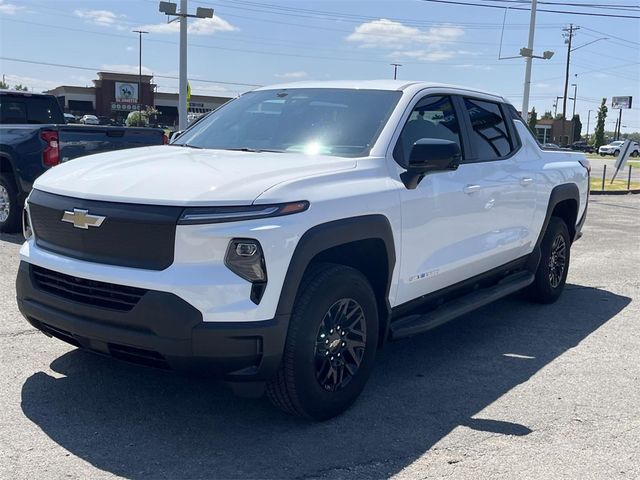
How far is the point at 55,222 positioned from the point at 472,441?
2529mm

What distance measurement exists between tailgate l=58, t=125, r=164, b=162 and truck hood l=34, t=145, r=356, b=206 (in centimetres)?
451

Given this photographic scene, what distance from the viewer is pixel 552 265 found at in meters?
6.81

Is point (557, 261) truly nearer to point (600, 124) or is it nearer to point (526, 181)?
point (526, 181)

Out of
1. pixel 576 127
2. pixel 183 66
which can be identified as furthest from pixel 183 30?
pixel 576 127

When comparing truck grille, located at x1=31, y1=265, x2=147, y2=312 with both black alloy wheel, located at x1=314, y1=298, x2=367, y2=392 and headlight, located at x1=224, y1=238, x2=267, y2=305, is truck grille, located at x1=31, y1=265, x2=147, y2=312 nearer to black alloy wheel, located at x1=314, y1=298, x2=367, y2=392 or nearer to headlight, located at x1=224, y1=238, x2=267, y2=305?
headlight, located at x1=224, y1=238, x2=267, y2=305

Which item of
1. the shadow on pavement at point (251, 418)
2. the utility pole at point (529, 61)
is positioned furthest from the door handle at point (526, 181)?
the utility pole at point (529, 61)

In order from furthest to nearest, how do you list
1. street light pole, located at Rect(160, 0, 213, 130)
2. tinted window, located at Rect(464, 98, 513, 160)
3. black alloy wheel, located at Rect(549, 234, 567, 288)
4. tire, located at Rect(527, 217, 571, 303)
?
street light pole, located at Rect(160, 0, 213, 130), black alloy wheel, located at Rect(549, 234, 567, 288), tire, located at Rect(527, 217, 571, 303), tinted window, located at Rect(464, 98, 513, 160)

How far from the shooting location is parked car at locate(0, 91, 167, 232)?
27.6 ft

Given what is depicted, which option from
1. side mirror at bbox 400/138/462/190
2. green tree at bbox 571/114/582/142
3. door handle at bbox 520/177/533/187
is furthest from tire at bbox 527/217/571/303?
green tree at bbox 571/114/582/142

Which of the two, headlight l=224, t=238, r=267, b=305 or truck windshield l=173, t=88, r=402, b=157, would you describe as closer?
headlight l=224, t=238, r=267, b=305

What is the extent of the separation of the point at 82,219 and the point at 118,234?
0.25 m

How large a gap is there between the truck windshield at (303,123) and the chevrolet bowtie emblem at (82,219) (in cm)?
133

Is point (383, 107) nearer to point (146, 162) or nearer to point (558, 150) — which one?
point (146, 162)

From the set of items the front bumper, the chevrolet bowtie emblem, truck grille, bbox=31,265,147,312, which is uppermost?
the chevrolet bowtie emblem
